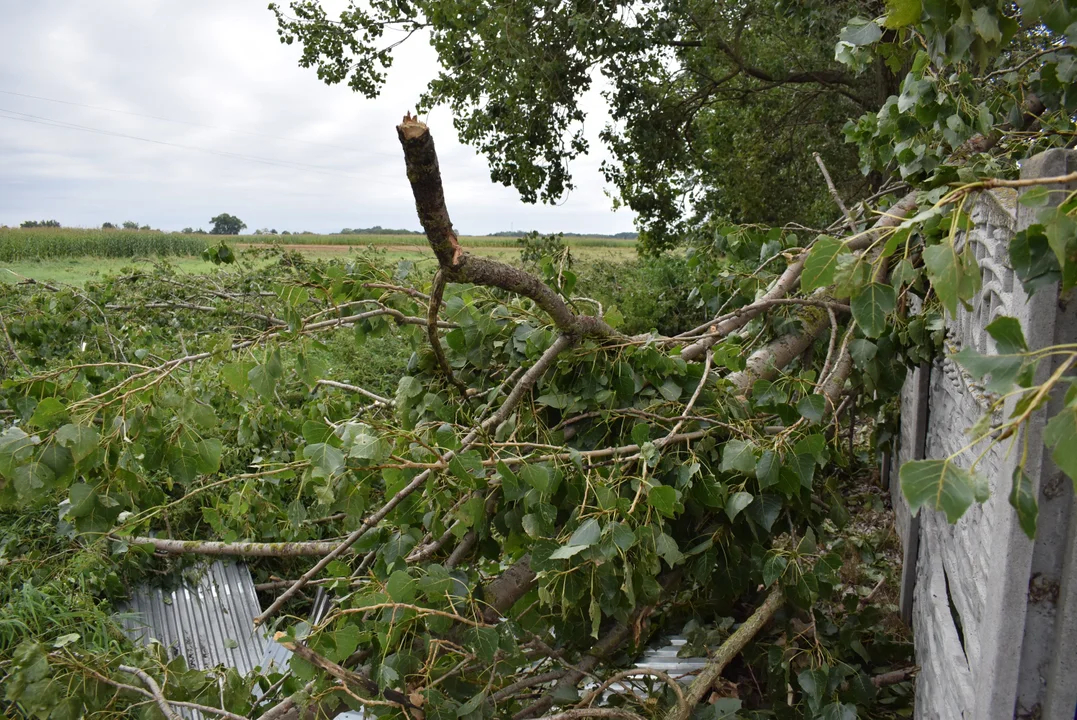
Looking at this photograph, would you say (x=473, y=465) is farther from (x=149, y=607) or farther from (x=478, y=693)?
(x=149, y=607)

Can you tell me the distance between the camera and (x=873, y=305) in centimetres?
122

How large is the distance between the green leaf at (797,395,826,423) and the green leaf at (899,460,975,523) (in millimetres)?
1136

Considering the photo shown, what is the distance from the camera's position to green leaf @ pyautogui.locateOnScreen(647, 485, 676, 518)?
1.68m

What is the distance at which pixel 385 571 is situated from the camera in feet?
6.88

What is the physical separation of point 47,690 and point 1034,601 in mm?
2073

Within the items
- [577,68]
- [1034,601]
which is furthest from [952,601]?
[577,68]

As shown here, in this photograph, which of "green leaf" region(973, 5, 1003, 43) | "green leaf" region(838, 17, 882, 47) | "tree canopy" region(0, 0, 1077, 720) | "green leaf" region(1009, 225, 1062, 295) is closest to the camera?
"green leaf" region(1009, 225, 1062, 295)

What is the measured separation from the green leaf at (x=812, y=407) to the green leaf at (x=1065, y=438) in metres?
1.23

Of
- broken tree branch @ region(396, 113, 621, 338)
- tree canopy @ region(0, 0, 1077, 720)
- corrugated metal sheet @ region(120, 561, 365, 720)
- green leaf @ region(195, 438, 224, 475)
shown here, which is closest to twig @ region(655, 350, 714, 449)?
tree canopy @ region(0, 0, 1077, 720)

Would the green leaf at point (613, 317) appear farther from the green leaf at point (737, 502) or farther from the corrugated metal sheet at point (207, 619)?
the corrugated metal sheet at point (207, 619)

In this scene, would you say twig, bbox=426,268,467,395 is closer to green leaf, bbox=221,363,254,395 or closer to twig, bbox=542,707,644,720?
green leaf, bbox=221,363,254,395

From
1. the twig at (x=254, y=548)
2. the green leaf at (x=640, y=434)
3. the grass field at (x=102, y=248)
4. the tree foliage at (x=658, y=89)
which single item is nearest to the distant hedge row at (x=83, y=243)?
the grass field at (x=102, y=248)

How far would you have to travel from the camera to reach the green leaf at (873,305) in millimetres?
1207

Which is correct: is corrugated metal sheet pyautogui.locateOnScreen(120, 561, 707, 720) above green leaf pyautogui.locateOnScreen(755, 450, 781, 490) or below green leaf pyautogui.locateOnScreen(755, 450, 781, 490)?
below
